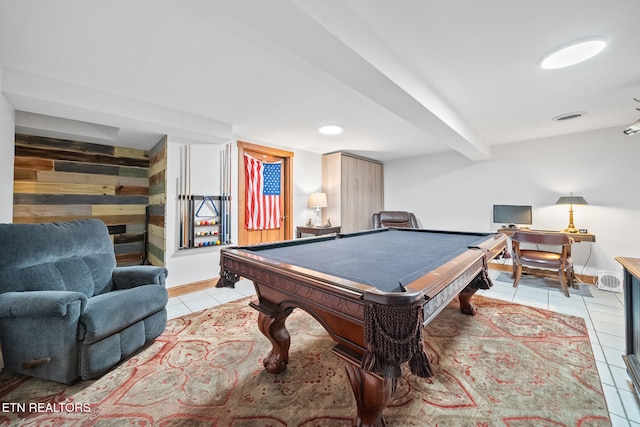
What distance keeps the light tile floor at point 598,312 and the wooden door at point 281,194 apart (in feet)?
2.75

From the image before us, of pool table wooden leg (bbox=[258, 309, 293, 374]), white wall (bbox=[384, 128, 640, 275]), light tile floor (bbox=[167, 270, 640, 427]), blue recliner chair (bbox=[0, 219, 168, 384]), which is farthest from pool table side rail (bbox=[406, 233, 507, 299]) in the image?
white wall (bbox=[384, 128, 640, 275])

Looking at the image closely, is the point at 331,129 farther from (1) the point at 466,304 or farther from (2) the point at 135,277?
(2) the point at 135,277

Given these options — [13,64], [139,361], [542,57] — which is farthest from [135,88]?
[542,57]

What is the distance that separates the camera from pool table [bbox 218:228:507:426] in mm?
872

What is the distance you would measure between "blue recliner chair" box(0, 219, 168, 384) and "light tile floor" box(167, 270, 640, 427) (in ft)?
2.47

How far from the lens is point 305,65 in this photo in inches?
77.3


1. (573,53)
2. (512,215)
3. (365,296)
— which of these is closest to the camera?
(365,296)

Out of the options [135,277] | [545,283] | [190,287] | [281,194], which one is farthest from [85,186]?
[545,283]

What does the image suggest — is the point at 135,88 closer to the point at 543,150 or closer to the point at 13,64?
the point at 13,64

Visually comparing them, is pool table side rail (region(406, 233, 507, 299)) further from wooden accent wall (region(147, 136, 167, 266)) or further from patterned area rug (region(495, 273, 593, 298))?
wooden accent wall (region(147, 136, 167, 266))

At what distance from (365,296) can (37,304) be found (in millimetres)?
A: 2059

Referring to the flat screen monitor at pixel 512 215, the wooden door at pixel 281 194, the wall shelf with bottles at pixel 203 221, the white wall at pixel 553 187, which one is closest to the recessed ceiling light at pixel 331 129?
the wooden door at pixel 281 194

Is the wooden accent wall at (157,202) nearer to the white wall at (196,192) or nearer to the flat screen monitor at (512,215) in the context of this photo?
the white wall at (196,192)

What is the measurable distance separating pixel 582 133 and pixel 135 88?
612cm
